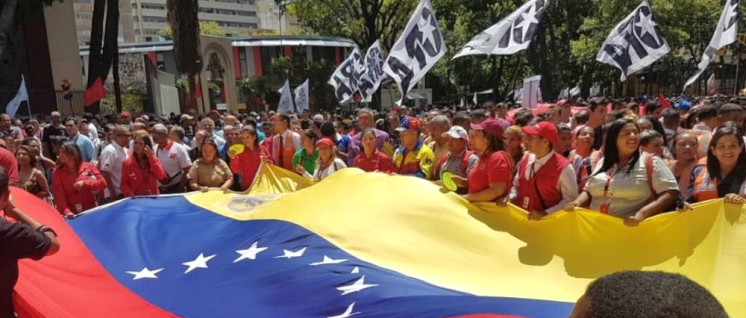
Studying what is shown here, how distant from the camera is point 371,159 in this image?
7285 millimetres

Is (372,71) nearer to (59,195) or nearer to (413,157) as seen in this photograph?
(413,157)

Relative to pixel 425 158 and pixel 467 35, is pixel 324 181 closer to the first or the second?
pixel 425 158

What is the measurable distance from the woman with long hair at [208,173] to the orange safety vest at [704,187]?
5.19m

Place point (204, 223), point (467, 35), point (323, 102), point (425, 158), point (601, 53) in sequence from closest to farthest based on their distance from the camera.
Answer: point (204, 223)
point (425, 158)
point (601, 53)
point (467, 35)
point (323, 102)

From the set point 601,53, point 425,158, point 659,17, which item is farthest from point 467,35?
point 425,158

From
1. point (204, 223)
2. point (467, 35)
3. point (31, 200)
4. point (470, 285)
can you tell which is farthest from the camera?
point (467, 35)

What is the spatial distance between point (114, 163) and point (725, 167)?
22.3ft

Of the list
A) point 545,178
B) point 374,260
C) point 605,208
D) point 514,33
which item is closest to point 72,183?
point 374,260

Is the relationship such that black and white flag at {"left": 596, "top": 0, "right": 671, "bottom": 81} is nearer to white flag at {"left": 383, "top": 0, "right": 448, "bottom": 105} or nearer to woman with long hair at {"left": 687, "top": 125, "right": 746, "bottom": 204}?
white flag at {"left": 383, "top": 0, "right": 448, "bottom": 105}

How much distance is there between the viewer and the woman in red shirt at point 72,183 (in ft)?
21.9

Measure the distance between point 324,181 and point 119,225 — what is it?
2198mm

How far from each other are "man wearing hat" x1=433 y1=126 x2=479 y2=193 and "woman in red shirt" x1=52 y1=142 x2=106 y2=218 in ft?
12.9

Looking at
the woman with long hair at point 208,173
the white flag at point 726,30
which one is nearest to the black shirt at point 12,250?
the woman with long hair at point 208,173

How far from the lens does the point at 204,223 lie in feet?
20.8
